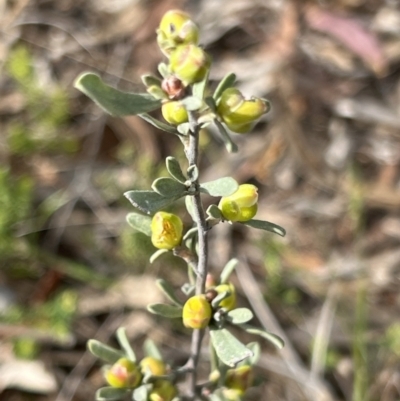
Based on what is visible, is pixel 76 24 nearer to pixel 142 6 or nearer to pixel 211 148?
pixel 142 6

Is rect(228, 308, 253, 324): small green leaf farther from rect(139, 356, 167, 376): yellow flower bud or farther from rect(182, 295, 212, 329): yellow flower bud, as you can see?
rect(139, 356, 167, 376): yellow flower bud

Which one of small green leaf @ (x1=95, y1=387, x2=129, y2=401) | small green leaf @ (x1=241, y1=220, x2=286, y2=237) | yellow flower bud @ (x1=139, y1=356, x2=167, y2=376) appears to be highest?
small green leaf @ (x1=241, y1=220, x2=286, y2=237)

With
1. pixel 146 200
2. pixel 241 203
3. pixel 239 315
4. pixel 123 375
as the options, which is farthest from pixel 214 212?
pixel 123 375

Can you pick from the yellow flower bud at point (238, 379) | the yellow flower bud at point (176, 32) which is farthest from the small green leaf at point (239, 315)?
the yellow flower bud at point (176, 32)

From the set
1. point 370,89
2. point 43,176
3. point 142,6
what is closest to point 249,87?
point 370,89

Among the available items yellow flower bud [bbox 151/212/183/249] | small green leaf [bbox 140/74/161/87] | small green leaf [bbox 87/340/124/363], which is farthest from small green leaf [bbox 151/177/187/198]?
small green leaf [bbox 87/340/124/363]

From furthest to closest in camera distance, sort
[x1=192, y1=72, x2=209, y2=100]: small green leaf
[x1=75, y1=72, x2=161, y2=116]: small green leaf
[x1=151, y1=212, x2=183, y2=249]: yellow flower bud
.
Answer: [x1=151, y1=212, x2=183, y2=249]: yellow flower bud
[x1=192, y1=72, x2=209, y2=100]: small green leaf
[x1=75, y1=72, x2=161, y2=116]: small green leaf

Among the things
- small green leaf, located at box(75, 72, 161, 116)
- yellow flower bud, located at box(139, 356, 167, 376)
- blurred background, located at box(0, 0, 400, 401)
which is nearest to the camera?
small green leaf, located at box(75, 72, 161, 116)

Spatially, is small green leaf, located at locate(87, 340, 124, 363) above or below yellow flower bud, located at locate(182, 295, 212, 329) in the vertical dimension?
below

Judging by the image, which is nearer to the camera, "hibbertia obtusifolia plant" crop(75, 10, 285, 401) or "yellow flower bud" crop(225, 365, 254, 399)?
"hibbertia obtusifolia plant" crop(75, 10, 285, 401)
